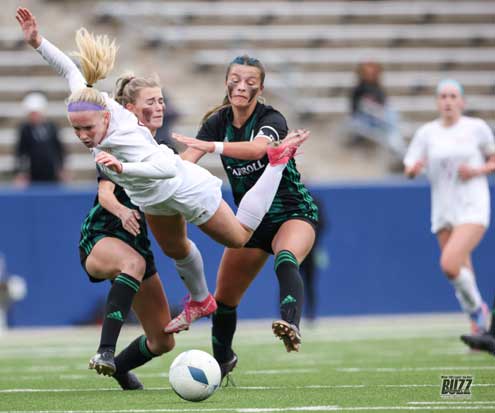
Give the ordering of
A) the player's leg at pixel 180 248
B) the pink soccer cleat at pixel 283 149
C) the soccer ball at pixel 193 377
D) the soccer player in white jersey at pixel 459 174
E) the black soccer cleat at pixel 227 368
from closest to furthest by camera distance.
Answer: the soccer ball at pixel 193 377 → the player's leg at pixel 180 248 → the pink soccer cleat at pixel 283 149 → the black soccer cleat at pixel 227 368 → the soccer player in white jersey at pixel 459 174

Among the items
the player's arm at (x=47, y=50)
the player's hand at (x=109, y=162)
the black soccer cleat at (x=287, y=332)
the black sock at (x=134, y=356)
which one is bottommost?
the black sock at (x=134, y=356)

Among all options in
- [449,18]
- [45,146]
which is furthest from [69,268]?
[449,18]

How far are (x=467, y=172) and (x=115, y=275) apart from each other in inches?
174

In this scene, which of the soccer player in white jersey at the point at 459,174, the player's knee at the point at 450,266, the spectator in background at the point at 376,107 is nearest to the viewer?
the player's knee at the point at 450,266

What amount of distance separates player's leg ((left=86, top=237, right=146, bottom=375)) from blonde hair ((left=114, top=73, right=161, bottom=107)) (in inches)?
35.2

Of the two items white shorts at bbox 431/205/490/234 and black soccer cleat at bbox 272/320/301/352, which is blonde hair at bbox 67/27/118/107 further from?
white shorts at bbox 431/205/490/234

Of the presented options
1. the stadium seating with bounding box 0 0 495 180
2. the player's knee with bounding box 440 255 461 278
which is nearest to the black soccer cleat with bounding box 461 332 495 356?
the player's knee with bounding box 440 255 461 278

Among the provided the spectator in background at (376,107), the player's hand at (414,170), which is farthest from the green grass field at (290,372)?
the spectator in background at (376,107)

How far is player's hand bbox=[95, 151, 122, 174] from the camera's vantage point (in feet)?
21.3

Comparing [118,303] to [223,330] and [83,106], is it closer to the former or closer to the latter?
[223,330]

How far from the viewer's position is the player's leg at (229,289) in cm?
776

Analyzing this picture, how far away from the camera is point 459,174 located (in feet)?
35.7

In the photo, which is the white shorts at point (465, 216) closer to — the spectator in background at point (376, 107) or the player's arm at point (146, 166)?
the player's arm at point (146, 166)

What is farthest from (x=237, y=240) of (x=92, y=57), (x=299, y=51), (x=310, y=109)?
(x=299, y=51)
